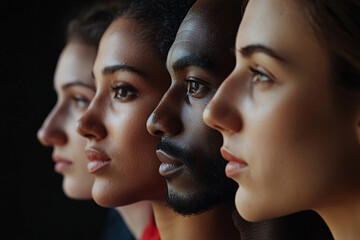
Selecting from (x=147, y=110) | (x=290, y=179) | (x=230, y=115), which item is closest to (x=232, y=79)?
(x=230, y=115)

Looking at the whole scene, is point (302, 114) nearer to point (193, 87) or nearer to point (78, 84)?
point (193, 87)

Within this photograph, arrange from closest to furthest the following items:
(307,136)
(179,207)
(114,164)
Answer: (307,136) → (179,207) → (114,164)

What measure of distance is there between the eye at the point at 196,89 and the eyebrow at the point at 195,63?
0.03m

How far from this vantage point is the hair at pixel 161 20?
1.11 m

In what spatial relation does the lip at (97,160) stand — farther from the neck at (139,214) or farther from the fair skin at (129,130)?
the neck at (139,214)

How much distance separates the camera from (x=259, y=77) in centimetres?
78

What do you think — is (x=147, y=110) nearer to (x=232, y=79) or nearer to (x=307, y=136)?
(x=232, y=79)

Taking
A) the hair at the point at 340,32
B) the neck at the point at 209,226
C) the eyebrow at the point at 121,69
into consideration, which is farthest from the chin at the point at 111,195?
the hair at the point at 340,32

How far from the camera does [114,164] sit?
1.09 metres

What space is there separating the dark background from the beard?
4.33 feet

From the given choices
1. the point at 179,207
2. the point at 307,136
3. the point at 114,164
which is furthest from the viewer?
the point at 114,164

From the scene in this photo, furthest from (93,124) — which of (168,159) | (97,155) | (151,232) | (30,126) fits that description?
(30,126)

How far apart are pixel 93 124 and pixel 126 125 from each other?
68 millimetres

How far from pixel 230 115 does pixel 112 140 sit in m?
0.38
